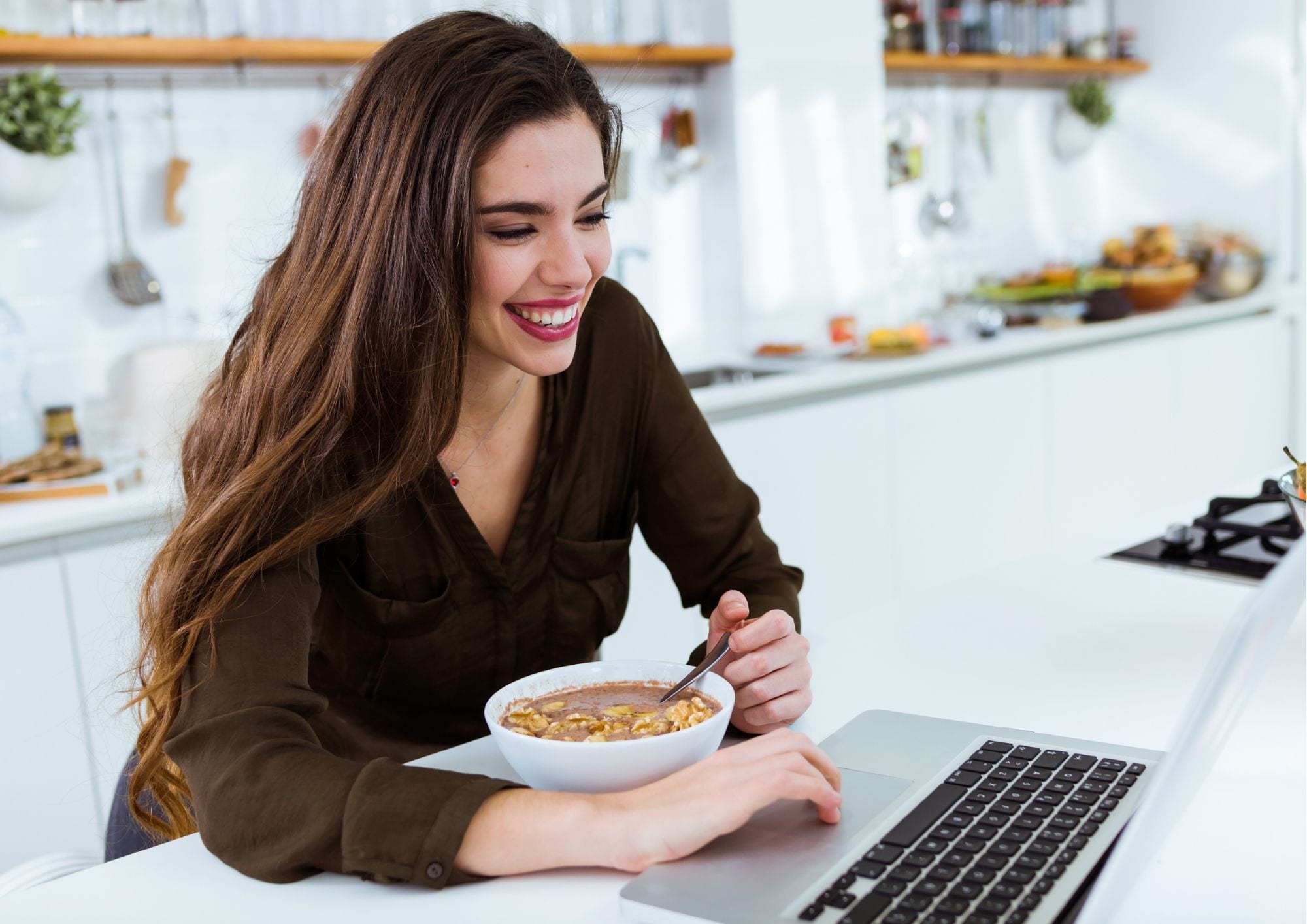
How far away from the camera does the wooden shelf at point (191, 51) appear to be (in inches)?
98.3

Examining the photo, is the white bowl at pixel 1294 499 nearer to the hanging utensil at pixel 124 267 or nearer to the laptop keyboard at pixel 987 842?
the laptop keyboard at pixel 987 842

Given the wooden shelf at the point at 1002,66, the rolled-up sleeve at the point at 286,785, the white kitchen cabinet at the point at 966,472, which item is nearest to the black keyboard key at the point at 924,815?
the rolled-up sleeve at the point at 286,785

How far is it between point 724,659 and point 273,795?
41 cm

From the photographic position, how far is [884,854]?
81 centimetres

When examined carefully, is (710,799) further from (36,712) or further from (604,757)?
(36,712)

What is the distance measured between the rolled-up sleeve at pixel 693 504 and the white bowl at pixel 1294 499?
0.50 m

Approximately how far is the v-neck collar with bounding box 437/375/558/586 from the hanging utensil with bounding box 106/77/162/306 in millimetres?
1652

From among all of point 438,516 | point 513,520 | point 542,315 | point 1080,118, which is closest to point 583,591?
point 513,520

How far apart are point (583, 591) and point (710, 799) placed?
0.62 m

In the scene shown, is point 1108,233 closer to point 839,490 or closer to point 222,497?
point 839,490

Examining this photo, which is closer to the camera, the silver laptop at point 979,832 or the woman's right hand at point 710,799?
the silver laptop at point 979,832

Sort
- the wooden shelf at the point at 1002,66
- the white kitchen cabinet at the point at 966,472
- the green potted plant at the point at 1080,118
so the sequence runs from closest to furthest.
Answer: the white kitchen cabinet at the point at 966,472
the wooden shelf at the point at 1002,66
the green potted plant at the point at 1080,118

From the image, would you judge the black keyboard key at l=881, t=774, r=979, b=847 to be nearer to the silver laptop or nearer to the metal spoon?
the silver laptop

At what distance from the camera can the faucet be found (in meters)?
3.39
